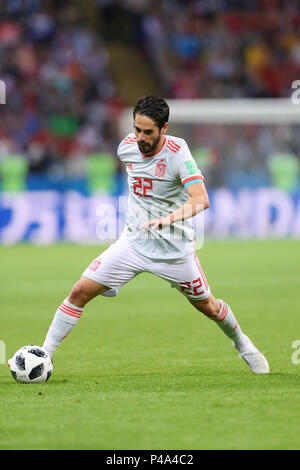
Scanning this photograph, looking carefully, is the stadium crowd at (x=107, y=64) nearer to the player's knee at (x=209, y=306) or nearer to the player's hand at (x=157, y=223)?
the player's knee at (x=209, y=306)

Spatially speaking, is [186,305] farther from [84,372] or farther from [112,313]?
[84,372]

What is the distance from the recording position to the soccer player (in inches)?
262

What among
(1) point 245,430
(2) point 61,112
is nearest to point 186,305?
(1) point 245,430

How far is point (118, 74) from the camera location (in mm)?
26391

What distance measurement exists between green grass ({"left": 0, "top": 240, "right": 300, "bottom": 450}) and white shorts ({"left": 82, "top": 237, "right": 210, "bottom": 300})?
68cm

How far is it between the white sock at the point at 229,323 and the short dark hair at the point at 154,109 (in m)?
1.49

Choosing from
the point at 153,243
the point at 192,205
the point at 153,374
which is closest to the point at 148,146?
the point at 192,205

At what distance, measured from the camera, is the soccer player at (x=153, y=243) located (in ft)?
21.9

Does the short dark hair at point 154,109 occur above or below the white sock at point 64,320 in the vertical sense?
above

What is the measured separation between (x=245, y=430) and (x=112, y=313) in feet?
20.0

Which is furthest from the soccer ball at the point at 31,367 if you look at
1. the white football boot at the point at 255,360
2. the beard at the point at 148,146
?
the beard at the point at 148,146

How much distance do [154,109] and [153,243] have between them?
101 cm

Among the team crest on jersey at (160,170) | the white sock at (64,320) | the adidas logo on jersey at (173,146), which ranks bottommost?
the white sock at (64,320)

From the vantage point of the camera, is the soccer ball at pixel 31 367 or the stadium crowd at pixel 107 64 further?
the stadium crowd at pixel 107 64
